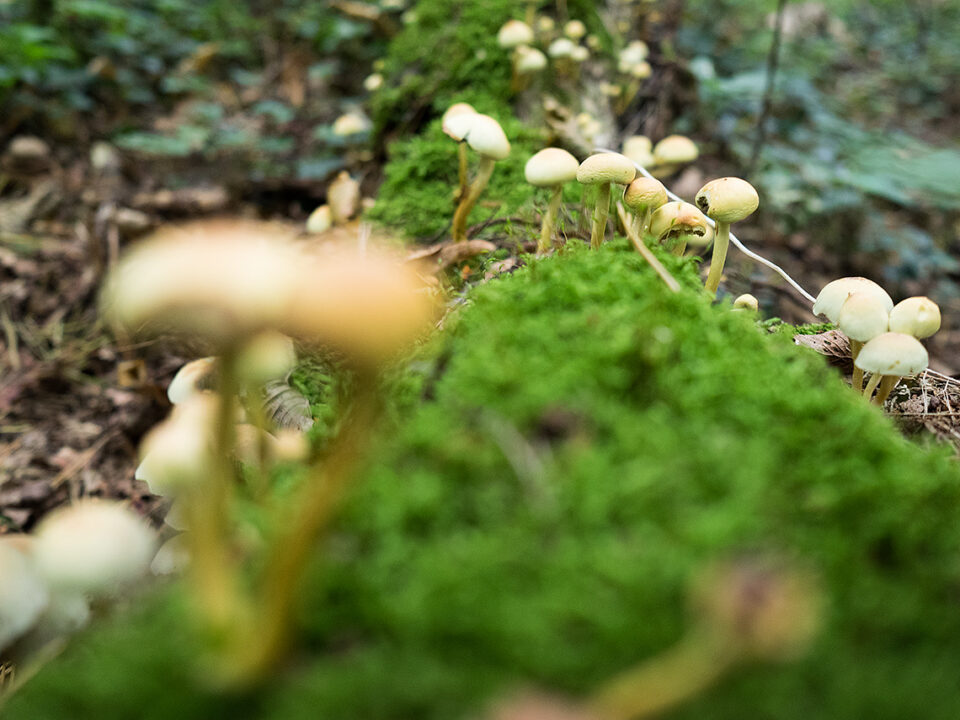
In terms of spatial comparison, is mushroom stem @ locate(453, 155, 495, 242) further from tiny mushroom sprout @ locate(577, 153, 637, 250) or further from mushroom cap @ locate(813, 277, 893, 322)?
mushroom cap @ locate(813, 277, 893, 322)

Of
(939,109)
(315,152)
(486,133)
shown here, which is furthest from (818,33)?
(486,133)

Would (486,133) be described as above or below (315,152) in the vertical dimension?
above

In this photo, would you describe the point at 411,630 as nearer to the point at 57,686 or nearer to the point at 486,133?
the point at 57,686

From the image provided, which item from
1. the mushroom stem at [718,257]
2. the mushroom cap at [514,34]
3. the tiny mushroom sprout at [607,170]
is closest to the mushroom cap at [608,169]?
the tiny mushroom sprout at [607,170]

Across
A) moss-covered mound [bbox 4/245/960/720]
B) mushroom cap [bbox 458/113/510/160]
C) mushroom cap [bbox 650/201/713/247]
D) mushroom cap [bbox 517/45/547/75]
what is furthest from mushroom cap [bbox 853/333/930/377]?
mushroom cap [bbox 517/45/547/75]

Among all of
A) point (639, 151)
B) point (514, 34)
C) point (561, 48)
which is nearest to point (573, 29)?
point (561, 48)

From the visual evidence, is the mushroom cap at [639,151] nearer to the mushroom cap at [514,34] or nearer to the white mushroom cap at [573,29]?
the mushroom cap at [514,34]

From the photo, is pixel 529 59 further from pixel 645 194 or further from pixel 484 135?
pixel 645 194
